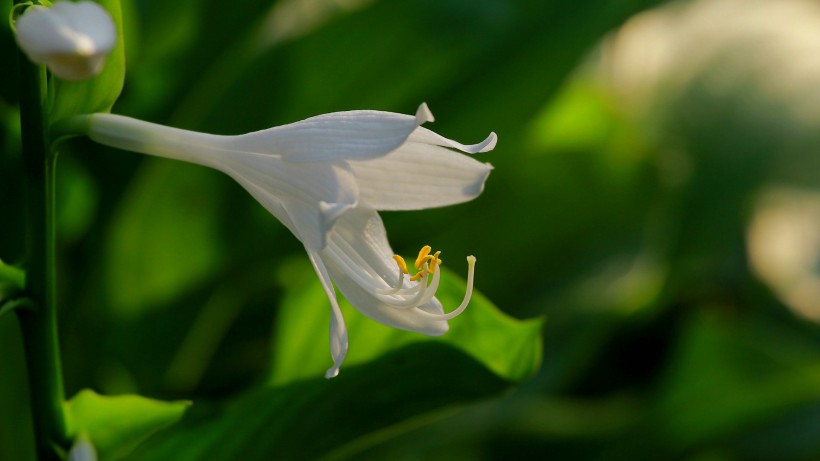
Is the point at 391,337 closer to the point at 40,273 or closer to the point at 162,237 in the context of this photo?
the point at 40,273

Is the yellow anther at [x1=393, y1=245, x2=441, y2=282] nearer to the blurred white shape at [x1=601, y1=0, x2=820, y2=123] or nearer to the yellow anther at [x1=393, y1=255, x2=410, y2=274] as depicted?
the yellow anther at [x1=393, y1=255, x2=410, y2=274]

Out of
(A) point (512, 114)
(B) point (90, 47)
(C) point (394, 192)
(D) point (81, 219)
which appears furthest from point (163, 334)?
(B) point (90, 47)

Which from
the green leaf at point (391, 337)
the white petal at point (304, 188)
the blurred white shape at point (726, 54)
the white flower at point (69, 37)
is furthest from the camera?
the blurred white shape at point (726, 54)

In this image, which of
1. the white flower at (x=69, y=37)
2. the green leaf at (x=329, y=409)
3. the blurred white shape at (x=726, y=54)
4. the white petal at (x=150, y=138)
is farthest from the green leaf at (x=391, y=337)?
the blurred white shape at (x=726, y=54)

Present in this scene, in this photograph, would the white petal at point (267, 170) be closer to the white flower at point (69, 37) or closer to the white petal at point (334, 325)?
the white petal at point (334, 325)

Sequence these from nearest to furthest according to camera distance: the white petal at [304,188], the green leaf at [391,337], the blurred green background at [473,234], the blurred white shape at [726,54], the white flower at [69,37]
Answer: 1. the white flower at [69,37]
2. the white petal at [304,188]
3. the green leaf at [391,337]
4. the blurred green background at [473,234]
5. the blurred white shape at [726,54]

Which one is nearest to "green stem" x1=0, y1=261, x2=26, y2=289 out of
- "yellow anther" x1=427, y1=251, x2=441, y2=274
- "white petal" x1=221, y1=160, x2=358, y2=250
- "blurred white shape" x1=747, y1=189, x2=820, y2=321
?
"white petal" x1=221, y1=160, x2=358, y2=250

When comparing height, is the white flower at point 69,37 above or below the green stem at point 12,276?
above

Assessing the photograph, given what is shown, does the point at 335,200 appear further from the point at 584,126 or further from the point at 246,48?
the point at 584,126
